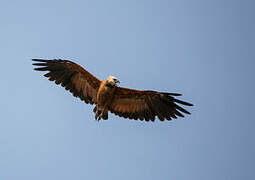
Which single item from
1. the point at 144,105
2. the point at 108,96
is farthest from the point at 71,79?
the point at 144,105

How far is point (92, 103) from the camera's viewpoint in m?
17.5

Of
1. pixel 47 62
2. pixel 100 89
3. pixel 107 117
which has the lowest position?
pixel 107 117

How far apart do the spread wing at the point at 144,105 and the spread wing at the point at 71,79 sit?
107cm

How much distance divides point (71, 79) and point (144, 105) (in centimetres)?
336

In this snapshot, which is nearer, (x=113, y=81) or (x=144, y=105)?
Answer: (x=113, y=81)

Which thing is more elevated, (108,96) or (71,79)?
(71,79)

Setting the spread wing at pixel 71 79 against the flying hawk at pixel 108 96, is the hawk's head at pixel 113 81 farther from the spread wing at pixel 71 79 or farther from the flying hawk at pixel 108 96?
the spread wing at pixel 71 79

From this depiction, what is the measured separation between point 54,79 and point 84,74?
140cm

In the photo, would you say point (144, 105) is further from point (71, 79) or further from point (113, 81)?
point (71, 79)

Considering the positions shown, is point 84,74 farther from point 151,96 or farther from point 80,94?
point 151,96

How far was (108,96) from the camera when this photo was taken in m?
17.0

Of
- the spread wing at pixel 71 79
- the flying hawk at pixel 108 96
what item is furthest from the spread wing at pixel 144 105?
the spread wing at pixel 71 79

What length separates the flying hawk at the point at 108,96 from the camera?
55.8 ft

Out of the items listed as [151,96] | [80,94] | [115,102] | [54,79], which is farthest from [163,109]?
[54,79]
